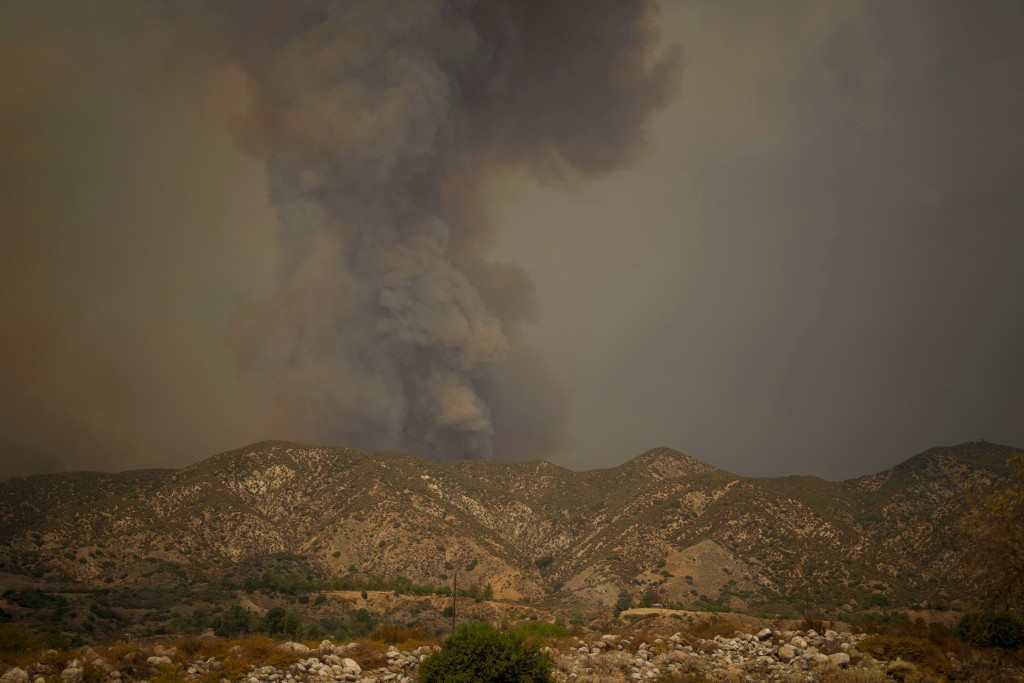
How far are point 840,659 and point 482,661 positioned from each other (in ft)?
35.8

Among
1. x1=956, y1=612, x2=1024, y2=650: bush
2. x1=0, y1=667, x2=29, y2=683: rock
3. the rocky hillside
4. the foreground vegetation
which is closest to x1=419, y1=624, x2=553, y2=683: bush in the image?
the foreground vegetation

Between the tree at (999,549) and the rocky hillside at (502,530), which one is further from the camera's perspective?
the rocky hillside at (502,530)

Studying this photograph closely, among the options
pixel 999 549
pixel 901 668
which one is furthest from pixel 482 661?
pixel 999 549

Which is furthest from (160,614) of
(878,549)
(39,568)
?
(878,549)

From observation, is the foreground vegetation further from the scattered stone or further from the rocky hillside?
the rocky hillside

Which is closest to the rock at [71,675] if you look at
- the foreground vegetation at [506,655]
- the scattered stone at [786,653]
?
the foreground vegetation at [506,655]

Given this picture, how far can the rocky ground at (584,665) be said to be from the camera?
16.0 metres

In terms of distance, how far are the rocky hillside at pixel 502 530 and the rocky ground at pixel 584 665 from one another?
36.8m

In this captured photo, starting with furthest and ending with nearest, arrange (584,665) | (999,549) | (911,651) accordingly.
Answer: (584,665), (911,651), (999,549)

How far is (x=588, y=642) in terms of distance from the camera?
2259 cm

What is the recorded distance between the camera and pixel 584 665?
18.9 m

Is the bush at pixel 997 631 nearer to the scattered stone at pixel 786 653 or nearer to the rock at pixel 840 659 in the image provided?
the rock at pixel 840 659

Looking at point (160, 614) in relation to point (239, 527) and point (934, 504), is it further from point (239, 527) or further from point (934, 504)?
point (934, 504)

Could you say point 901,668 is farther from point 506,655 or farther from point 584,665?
point 506,655
